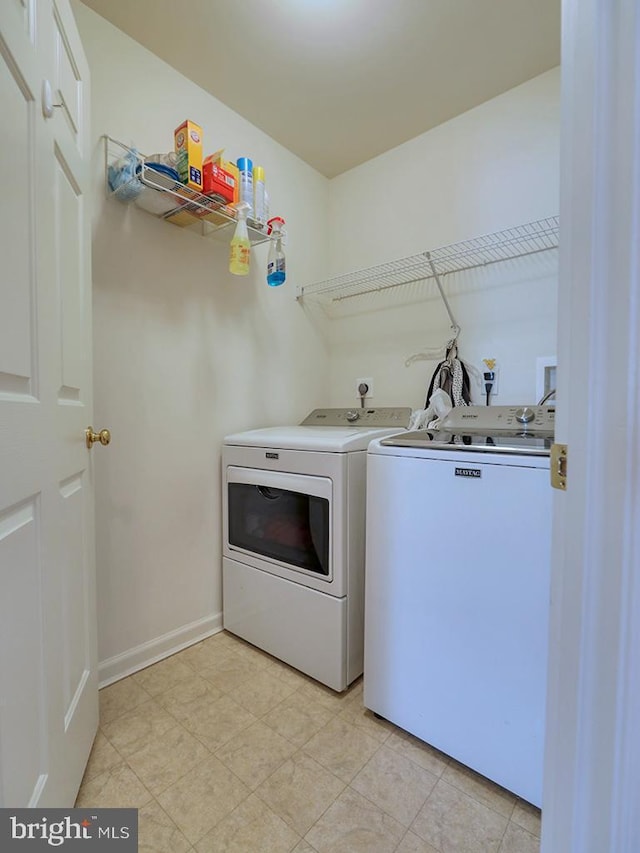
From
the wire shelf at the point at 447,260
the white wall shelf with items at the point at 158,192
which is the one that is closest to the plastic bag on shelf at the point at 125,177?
the white wall shelf with items at the point at 158,192

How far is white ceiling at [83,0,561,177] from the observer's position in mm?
1388

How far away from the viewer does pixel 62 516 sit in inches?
36.6

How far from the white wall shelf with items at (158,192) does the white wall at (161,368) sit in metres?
0.04

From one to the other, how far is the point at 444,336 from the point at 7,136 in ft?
5.60

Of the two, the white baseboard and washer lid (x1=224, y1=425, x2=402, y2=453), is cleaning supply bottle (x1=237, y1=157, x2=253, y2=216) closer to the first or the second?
washer lid (x1=224, y1=425, x2=402, y2=453)

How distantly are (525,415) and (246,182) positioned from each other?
144 cm

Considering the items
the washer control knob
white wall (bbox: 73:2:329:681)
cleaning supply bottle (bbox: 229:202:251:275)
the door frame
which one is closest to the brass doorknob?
white wall (bbox: 73:2:329:681)

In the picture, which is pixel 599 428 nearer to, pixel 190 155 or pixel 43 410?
pixel 43 410

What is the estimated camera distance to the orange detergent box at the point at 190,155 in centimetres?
139

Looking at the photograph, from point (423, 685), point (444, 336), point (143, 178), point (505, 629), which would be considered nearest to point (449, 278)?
point (444, 336)

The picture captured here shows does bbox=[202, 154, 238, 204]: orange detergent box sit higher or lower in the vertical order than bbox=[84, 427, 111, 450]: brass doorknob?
higher

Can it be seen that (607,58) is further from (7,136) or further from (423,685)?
(423,685)

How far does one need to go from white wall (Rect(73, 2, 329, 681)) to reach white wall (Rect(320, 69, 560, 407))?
515mm

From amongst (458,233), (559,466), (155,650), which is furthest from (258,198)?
(155,650)
